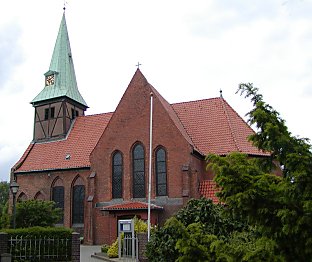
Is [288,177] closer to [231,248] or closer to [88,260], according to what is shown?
[231,248]

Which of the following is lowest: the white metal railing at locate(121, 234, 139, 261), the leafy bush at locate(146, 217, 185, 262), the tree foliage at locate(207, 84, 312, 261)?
the white metal railing at locate(121, 234, 139, 261)

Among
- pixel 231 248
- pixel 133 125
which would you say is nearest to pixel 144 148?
pixel 133 125

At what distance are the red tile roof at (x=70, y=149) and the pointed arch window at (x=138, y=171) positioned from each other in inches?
190

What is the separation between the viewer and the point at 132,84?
29.1m

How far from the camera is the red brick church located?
26219mm

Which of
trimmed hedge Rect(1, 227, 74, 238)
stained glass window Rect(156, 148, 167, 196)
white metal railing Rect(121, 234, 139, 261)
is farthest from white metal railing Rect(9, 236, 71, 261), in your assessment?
stained glass window Rect(156, 148, 167, 196)

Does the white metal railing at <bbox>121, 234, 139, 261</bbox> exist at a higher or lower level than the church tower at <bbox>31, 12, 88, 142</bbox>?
lower

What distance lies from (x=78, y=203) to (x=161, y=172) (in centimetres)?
825

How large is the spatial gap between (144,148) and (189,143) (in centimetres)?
343

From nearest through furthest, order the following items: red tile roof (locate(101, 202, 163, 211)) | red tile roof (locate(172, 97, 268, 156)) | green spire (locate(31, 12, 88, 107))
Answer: red tile roof (locate(101, 202, 163, 211)) < red tile roof (locate(172, 97, 268, 156)) < green spire (locate(31, 12, 88, 107))

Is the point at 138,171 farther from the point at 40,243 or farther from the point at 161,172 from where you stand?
the point at 40,243

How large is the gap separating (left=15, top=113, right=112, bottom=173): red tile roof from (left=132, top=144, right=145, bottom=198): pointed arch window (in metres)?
4.84

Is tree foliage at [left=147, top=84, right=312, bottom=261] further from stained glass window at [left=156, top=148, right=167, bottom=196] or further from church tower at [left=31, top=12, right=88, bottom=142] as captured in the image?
church tower at [left=31, top=12, right=88, bottom=142]

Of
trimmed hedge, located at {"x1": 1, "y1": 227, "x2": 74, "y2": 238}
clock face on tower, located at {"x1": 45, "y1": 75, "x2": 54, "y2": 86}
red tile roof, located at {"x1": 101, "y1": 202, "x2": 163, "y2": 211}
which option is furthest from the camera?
clock face on tower, located at {"x1": 45, "y1": 75, "x2": 54, "y2": 86}
